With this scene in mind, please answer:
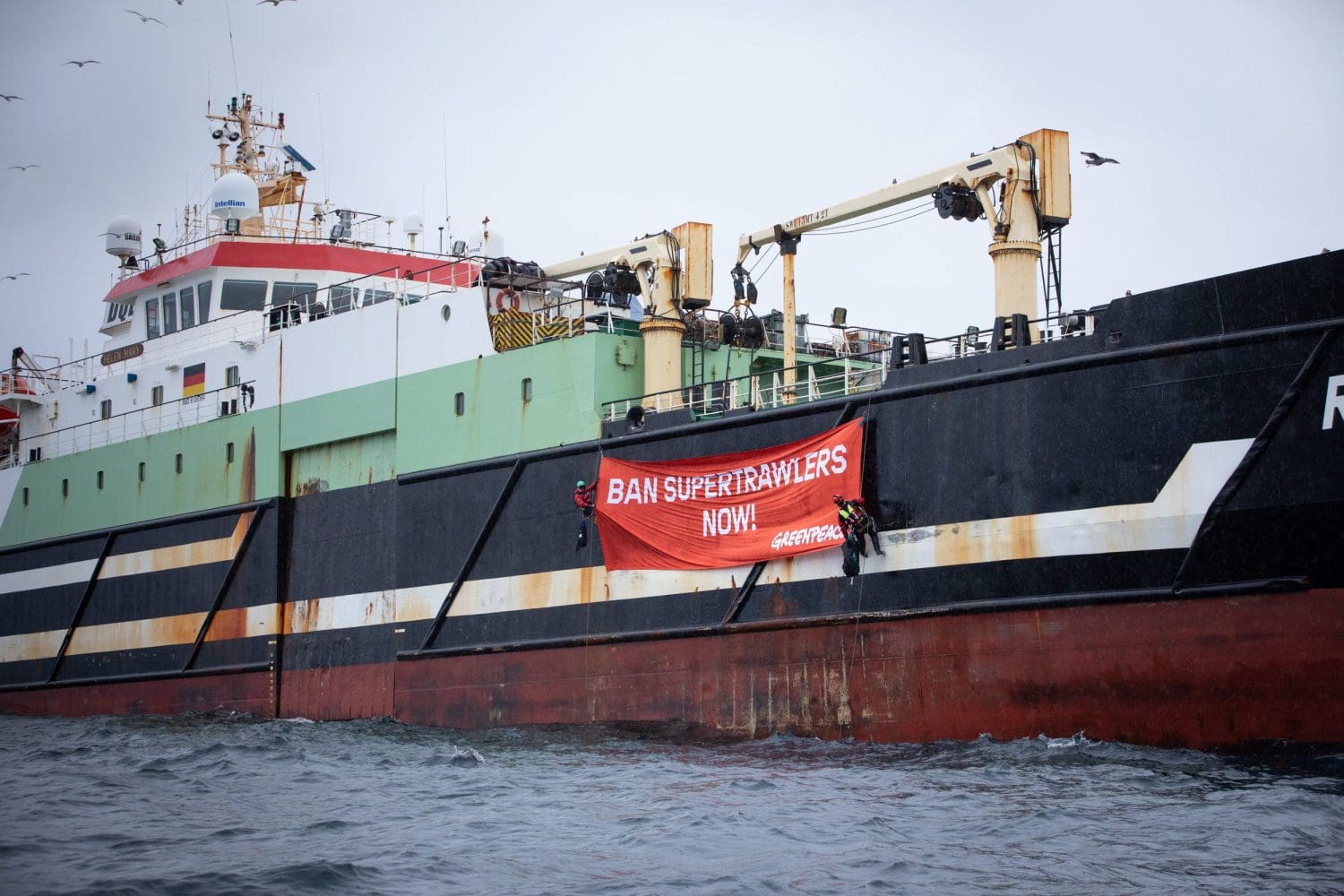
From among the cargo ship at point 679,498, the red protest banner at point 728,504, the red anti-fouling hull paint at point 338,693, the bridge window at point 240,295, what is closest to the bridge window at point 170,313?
the cargo ship at point 679,498

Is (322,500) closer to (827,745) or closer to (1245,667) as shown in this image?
(827,745)

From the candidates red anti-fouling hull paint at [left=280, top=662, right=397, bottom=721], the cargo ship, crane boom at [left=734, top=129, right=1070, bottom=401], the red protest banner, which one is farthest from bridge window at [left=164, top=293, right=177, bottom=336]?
crane boom at [left=734, top=129, right=1070, bottom=401]

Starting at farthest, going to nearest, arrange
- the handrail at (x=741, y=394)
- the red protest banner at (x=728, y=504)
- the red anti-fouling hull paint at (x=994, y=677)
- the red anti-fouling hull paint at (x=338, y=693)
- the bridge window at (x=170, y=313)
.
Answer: the bridge window at (x=170, y=313) < the red anti-fouling hull paint at (x=338, y=693) < the handrail at (x=741, y=394) < the red protest banner at (x=728, y=504) < the red anti-fouling hull paint at (x=994, y=677)

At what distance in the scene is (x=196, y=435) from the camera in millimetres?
21094

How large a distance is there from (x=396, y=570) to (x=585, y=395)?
3493 millimetres

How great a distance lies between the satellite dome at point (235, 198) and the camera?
23.2 metres

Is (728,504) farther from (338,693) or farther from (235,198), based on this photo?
(235,198)

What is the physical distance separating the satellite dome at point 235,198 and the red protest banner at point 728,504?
10400 mm

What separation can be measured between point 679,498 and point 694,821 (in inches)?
212

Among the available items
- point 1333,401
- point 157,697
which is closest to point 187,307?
point 157,697

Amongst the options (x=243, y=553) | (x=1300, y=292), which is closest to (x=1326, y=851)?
(x=1300, y=292)

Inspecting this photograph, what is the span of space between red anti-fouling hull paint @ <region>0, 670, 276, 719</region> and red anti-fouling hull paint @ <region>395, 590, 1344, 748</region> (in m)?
4.59

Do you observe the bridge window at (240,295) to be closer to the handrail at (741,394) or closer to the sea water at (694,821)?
the handrail at (741,394)

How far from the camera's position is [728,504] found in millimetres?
14852
